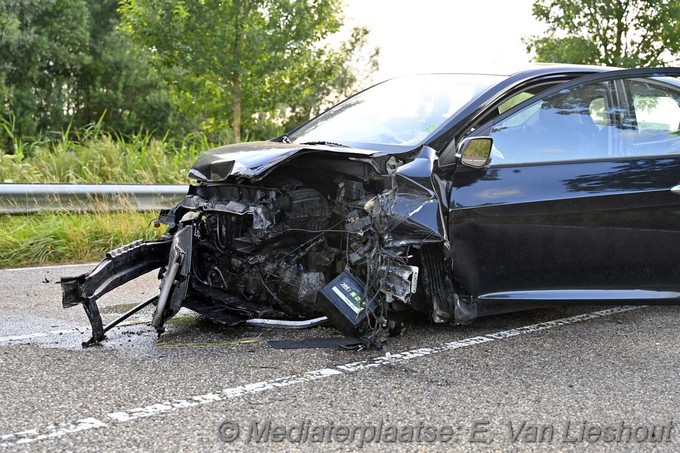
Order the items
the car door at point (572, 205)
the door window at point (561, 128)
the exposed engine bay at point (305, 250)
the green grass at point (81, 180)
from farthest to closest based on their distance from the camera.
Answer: the green grass at point (81, 180) < the door window at point (561, 128) < the car door at point (572, 205) < the exposed engine bay at point (305, 250)

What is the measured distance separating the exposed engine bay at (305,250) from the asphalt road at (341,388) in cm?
22

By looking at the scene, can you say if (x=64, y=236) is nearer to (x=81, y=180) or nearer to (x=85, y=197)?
(x=85, y=197)

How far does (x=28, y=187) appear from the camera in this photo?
8.27 metres

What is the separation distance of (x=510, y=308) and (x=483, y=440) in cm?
155

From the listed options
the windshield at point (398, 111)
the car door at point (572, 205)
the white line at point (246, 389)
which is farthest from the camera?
the windshield at point (398, 111)

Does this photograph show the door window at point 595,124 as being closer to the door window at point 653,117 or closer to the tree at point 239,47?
the door window at point 653,117

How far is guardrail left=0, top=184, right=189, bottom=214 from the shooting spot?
8.26m

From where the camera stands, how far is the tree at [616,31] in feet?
58.3

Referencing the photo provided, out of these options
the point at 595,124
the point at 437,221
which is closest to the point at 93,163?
the point at 437,221

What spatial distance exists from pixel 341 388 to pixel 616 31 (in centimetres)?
1651

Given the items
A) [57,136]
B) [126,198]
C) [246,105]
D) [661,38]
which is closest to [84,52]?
[57,136]

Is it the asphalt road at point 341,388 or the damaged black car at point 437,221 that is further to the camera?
the damaged black car at point 437,221

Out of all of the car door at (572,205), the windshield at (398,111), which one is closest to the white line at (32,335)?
the windshield at (398,111)

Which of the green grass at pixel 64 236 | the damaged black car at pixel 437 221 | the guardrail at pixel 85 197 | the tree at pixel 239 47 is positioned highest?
the tree at pixel 239 47
